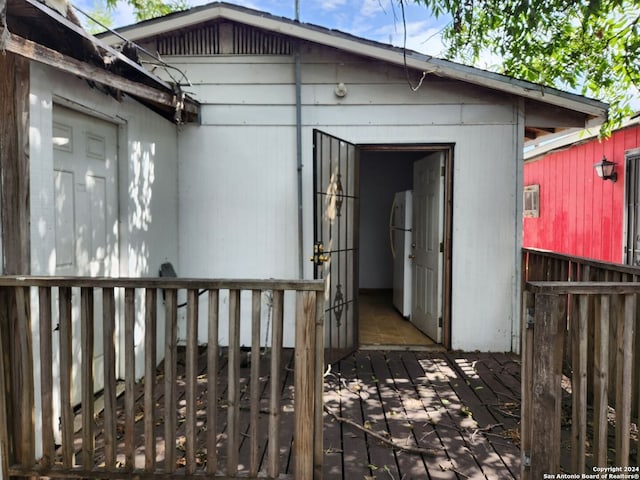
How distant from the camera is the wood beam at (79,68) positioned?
1878 mm

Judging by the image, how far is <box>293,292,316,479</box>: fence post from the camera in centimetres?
188

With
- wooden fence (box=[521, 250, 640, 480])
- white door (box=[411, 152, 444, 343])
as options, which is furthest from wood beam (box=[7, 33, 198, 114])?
white door (box=[411, 152, 444, 343])

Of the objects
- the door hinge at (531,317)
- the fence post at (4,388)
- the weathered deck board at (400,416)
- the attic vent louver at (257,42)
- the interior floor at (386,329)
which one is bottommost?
the weathered deck board at (400,416)

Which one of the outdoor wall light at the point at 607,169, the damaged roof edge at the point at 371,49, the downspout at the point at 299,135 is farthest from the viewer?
the outdoor wall light at the point at 607,169

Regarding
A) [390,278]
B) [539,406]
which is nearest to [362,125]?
[539,406]

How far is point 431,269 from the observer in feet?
15.2

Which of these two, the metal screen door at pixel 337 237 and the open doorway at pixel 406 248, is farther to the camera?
the open doorway at pixel 406 248

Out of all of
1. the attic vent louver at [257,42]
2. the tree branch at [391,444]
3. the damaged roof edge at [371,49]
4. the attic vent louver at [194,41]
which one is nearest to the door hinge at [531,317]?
the tree branch at [391,444]

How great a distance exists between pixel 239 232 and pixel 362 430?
2.39 m

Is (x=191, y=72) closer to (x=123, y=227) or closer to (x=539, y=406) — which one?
(x=123, y=227)

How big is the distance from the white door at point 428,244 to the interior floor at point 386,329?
12cm

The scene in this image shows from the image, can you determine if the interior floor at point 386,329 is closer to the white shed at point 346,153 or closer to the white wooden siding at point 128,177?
the white shed at point 346,153

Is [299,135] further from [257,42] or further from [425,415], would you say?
[425,415]

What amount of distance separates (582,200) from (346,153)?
4.64 m
